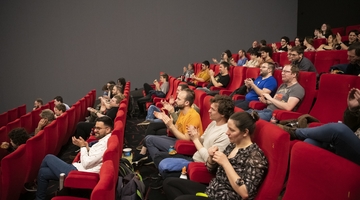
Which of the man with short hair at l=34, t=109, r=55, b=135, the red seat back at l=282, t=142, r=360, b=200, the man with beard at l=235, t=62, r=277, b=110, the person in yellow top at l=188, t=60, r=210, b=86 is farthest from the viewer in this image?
the person in yellow top at l=188, t=60, r=210, b=86

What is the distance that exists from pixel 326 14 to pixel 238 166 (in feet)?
15.7

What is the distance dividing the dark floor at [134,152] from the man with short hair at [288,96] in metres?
0.82

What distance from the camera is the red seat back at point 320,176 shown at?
2.57 ft

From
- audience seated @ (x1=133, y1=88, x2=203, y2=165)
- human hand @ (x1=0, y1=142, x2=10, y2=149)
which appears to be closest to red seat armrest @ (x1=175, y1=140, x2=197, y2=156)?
audience seated @ (x1=133, y1=88, x2=203, y2=165)

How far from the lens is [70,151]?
3150 millimetres

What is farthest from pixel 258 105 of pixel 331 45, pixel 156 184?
pixel 331 45

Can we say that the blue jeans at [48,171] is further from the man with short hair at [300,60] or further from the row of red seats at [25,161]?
→ the man with short hair at [300,60]

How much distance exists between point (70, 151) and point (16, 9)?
4.73 metres

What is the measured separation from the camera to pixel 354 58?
2.14 metres

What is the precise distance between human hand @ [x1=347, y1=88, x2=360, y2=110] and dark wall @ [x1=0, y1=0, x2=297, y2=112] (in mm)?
5320

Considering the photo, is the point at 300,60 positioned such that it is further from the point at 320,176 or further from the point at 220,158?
the point at 320,176

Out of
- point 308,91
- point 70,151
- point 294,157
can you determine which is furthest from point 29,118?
point 294,157

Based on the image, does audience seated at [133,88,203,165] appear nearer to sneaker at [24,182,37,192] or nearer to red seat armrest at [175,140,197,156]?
red seat armrest at [175,140,197,156]

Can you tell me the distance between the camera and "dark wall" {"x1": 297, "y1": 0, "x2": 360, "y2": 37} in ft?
15.5
